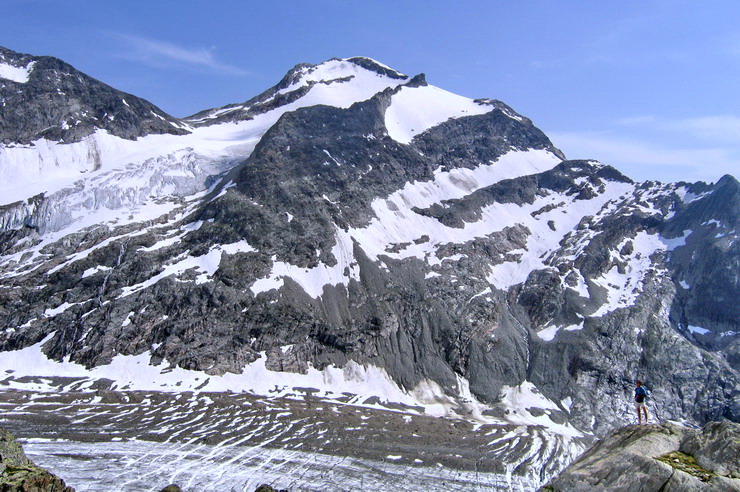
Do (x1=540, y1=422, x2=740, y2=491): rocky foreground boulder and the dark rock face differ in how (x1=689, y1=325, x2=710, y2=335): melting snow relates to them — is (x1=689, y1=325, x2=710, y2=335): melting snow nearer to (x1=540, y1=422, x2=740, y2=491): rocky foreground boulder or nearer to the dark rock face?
(x1=540, y1=422, x2=740, y2=491): rocky foreground boulder

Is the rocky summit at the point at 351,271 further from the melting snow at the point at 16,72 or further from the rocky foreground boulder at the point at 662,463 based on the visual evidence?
the rocky foreground boulder at the point at 662,463

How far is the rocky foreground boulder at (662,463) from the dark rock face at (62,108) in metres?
172

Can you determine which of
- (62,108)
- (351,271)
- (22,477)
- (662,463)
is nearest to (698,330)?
(351,271)

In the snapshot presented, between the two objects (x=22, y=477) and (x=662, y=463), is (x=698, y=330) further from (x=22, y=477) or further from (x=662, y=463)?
(x=22, y=477)

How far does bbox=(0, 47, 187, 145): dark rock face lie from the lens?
517ft

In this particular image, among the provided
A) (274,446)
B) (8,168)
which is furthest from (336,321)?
Result: (8,168)

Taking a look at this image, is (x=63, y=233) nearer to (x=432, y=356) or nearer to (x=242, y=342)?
(x=242, y=342)

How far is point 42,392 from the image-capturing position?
8400 cm

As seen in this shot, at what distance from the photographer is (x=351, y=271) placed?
403 ft

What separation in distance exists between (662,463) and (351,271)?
10841 centimetres

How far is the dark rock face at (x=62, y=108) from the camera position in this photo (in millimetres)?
157625

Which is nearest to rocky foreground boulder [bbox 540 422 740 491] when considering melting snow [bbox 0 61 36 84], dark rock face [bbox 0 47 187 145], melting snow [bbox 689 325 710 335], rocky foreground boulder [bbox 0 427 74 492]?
rocky foreground boulder [bbox 0 427 74 492]

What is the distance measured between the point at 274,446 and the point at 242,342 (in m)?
39.1

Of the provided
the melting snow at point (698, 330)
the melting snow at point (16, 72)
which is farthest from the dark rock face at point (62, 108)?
the melting snow at point (698, 330)
